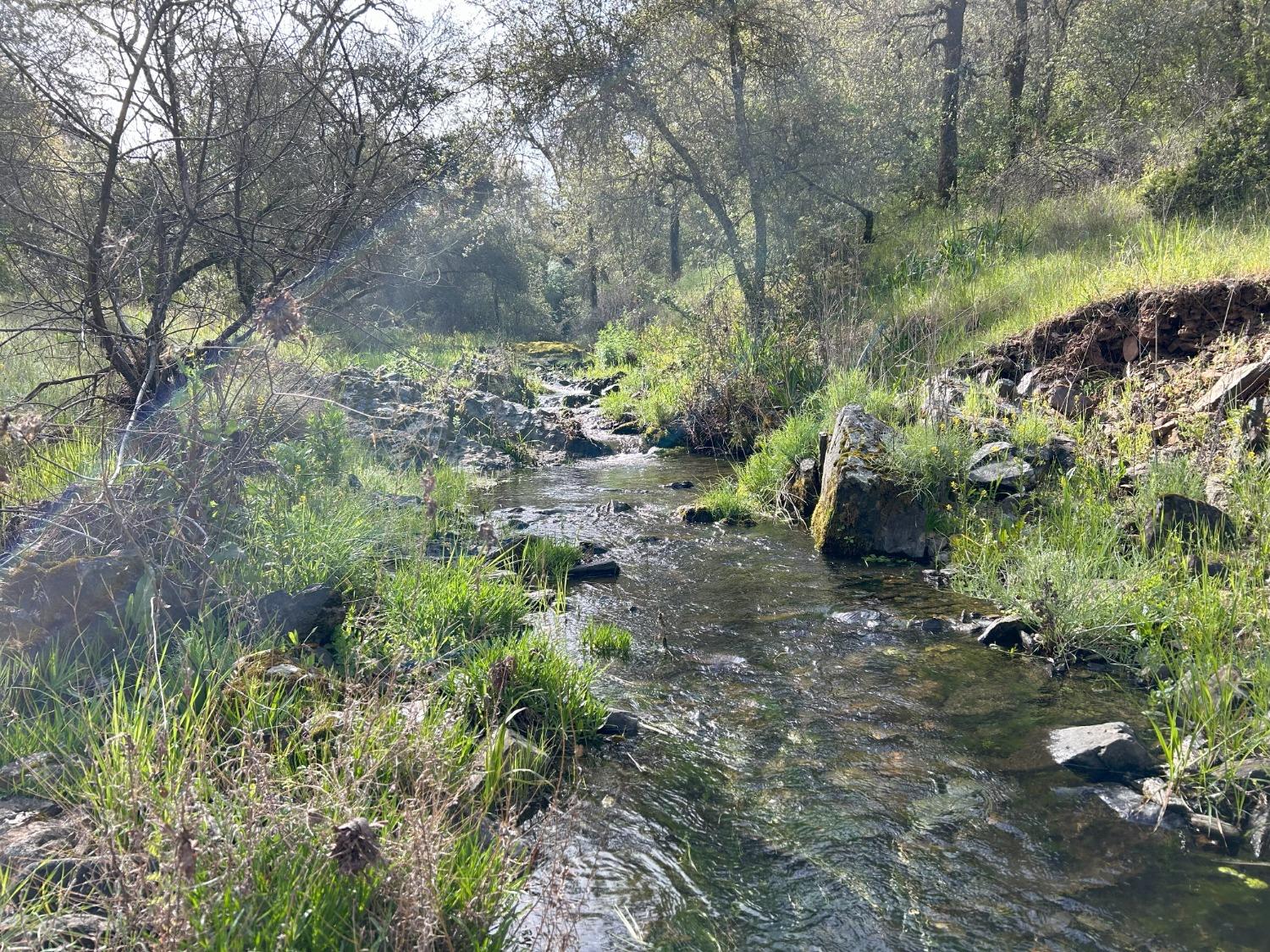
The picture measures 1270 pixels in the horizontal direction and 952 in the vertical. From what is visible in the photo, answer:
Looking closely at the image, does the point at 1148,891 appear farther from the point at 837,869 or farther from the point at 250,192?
the point at 250,192

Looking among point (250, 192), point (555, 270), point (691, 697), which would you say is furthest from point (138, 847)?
point (555, 270)

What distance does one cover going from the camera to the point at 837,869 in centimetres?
315

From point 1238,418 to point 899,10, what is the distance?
51.0 feet

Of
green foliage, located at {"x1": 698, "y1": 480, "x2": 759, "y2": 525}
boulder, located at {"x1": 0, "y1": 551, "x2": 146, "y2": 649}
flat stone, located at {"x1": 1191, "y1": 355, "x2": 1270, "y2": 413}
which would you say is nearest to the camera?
boulder, located at {"x1": 0, "y1": 551, "x2": 146, "y2": 649}

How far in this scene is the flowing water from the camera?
283 centimetres

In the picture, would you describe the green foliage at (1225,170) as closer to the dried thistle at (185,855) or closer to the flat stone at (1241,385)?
the flat stone at (1241,385)

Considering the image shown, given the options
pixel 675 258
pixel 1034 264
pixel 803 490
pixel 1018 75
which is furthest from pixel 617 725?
pixel 675 258

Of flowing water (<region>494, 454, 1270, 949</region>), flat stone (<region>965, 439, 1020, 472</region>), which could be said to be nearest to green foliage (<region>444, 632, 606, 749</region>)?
flowing water (<region>494, 454, 1270, 949</region>)

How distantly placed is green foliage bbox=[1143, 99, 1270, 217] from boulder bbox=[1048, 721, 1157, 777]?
333 inches

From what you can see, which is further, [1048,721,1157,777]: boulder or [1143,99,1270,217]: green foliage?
[1143,99,1270,217]: green foliage

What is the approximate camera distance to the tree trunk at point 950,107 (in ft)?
51.5

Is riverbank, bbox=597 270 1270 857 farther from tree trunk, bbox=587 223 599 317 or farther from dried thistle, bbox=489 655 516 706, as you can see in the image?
tree trunk, bbox=587 223 599 317

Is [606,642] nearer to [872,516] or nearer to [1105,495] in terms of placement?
[872,516]

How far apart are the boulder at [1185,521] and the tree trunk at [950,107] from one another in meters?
11.6
